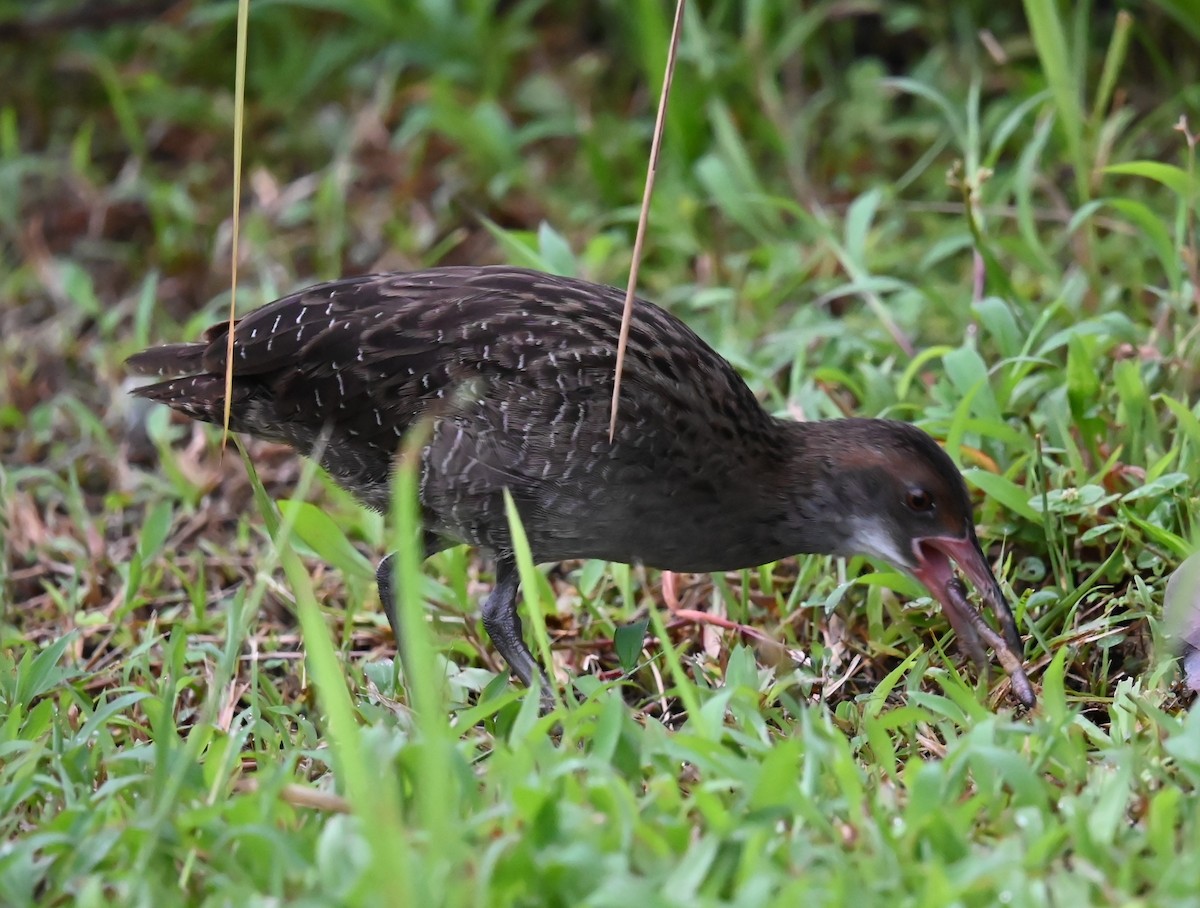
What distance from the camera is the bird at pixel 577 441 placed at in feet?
12.2

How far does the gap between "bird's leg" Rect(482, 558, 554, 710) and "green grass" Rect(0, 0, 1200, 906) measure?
4.0 inches

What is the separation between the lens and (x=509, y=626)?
3.90 m

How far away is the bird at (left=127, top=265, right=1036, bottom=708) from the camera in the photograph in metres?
3.71

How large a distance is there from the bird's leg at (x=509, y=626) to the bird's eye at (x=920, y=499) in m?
0.93

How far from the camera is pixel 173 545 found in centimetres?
466

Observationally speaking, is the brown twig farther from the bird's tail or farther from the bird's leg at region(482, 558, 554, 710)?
the bird's tail

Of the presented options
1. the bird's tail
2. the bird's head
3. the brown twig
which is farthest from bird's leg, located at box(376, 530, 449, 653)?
the bird's head

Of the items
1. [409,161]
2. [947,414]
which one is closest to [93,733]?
[947,414]

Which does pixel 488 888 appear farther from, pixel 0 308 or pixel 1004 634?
pixel 0 308

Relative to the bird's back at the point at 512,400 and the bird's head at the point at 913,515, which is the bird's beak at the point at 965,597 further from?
the bird's back at the point at 512,400

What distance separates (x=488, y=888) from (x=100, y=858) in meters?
0.73

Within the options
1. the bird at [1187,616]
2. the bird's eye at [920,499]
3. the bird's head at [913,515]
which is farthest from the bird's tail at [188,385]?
the bird at [1187,616]

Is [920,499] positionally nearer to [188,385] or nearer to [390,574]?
[390,574]

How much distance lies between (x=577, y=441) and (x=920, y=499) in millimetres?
782
